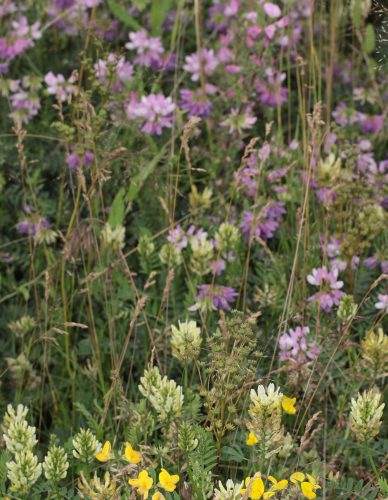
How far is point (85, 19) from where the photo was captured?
315 cm

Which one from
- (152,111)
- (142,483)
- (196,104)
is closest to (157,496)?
(142,483)

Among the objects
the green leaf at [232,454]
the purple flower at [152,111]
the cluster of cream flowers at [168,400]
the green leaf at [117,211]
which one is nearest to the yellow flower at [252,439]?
the green leaf at [232,454]

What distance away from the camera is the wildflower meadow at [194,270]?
5.45ft

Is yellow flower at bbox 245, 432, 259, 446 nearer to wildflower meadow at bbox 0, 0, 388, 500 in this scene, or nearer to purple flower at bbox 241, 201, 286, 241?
wildflower meadow at bbox 0, 0, 388, 500

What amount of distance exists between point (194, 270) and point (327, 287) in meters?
0.33

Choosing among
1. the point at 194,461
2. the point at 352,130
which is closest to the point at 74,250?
the point at 194,461

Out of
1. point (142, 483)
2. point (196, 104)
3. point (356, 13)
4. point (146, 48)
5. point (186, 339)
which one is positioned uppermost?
point (356, 13)

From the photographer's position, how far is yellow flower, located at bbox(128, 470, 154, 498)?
1.48 m

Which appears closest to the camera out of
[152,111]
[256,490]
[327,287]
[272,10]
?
[256,490]

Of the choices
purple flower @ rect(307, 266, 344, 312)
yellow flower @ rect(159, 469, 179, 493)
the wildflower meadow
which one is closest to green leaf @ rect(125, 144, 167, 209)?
the wildflower meadow

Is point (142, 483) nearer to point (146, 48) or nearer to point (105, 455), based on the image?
point (105, 455)

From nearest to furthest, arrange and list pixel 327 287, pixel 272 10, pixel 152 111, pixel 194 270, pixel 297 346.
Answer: pixel 297 346
pixel 327 287
pixel 194 270
pixel 152 111
pixel 272 10

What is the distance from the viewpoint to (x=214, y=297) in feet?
7.43

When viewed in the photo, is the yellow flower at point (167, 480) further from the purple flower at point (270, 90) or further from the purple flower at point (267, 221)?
the purple flower at point (270, 90)
